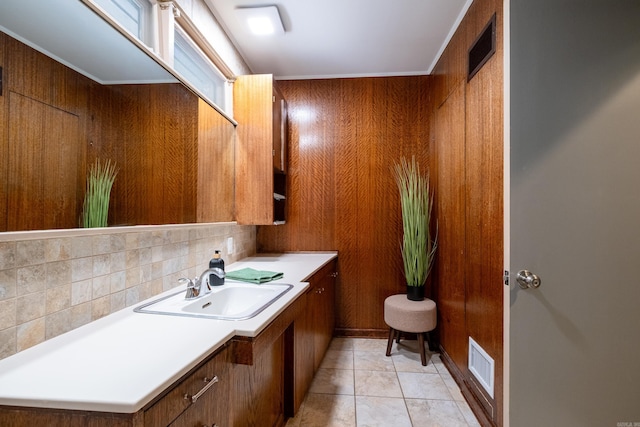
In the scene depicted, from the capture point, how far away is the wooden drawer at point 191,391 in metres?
0.67

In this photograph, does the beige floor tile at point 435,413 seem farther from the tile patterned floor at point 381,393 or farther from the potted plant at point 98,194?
the potted plant at point 98,194

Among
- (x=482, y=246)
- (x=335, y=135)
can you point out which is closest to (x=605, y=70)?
(x=482, y=246)

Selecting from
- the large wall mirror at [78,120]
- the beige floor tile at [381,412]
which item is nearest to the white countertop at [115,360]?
the large wall mirror at [78,120]

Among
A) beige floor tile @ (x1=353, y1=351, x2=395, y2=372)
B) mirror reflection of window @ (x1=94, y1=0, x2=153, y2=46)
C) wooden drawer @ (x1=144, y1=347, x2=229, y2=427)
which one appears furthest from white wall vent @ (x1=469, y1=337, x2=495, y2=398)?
mirror reflection of window @ (x1=94, y1=0, x2=153, y2=46)

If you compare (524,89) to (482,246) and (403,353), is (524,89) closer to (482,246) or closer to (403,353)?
(482,246)

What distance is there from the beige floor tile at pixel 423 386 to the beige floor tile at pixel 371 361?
0.48 feet

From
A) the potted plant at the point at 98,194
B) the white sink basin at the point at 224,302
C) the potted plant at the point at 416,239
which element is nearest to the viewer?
the potted plant at the point at 98,194

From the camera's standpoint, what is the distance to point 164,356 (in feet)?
2.64

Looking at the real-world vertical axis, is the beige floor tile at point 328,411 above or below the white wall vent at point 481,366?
below

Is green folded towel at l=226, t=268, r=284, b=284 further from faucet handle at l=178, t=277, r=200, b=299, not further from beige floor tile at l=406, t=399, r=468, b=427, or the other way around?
beige floor tile at l=406, t=399, r=468, b=427

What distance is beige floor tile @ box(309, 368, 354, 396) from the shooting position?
79.9 inches

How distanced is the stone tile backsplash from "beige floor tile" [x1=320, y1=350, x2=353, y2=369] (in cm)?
148

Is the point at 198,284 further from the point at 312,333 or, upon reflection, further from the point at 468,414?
the point at 468,414

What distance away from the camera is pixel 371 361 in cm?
243
